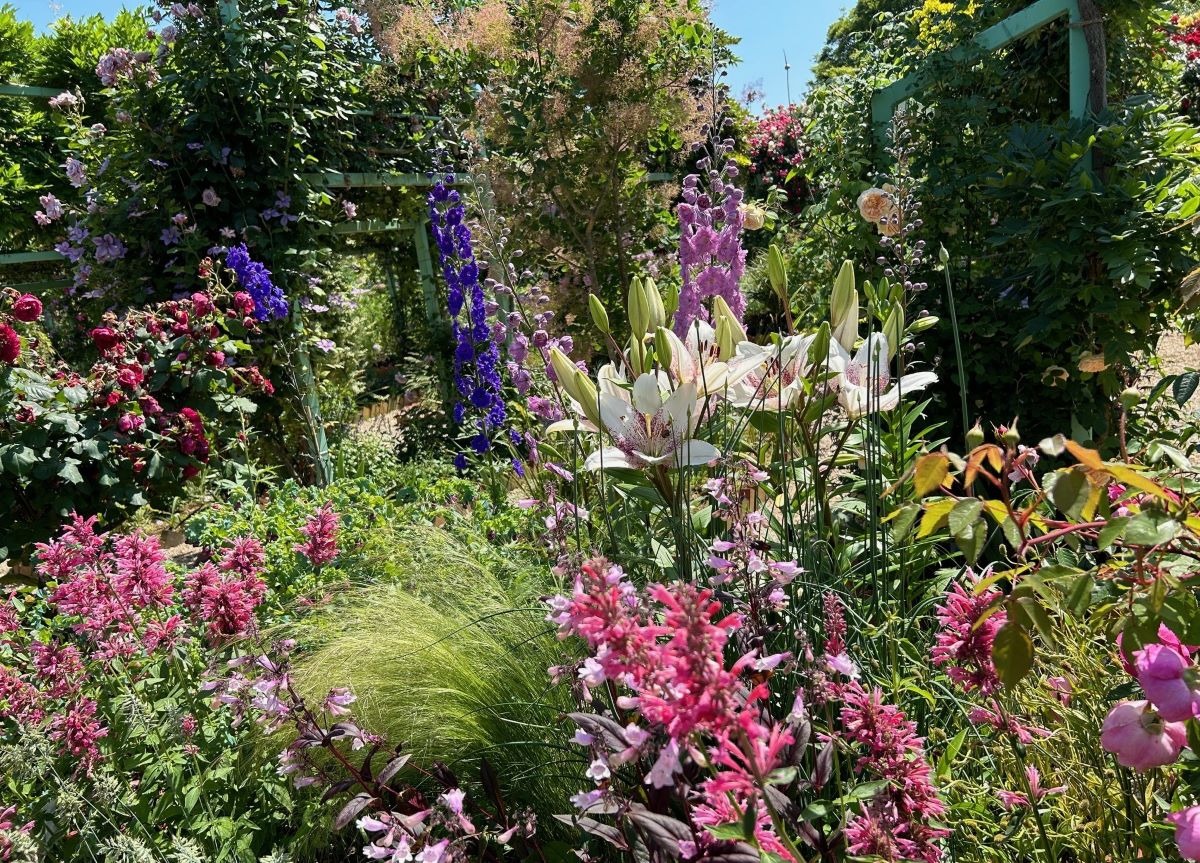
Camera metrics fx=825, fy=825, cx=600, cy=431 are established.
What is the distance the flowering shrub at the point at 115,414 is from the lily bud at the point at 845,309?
273 cm

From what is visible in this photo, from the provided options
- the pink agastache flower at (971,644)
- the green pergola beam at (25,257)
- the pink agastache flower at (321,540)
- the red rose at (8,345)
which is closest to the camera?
the pink agastache flower at (971,644)

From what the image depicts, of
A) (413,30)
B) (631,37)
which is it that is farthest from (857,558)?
(413,30)

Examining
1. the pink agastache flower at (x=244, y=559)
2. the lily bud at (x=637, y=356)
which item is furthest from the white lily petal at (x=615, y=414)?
the pink agastache flower at (x=244, y=559)

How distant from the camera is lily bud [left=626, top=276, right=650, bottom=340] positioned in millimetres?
1401

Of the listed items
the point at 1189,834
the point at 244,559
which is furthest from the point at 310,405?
the point at 1189,834

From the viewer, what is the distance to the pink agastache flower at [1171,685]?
2.25ft

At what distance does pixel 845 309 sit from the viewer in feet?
4.58

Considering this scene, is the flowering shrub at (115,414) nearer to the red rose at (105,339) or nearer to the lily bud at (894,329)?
the red rose at (105,339)

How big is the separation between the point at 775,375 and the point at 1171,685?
2.56ft

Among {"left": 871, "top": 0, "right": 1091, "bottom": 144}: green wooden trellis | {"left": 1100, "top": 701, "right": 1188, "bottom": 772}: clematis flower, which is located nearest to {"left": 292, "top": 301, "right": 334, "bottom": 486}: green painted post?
{"left": 871, "top": 0, "right": 1091, "bottom": 144}: green wooden trellis

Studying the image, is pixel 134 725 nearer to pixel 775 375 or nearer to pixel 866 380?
pixel 775 375

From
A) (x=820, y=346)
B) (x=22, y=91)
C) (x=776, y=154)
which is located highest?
(x=776, y=154)

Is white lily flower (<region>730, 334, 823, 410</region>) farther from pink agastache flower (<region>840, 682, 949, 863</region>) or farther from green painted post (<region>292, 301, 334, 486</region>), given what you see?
green painted post (<region>292, 301, 334, 486</region>)

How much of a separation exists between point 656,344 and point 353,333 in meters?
5.16
